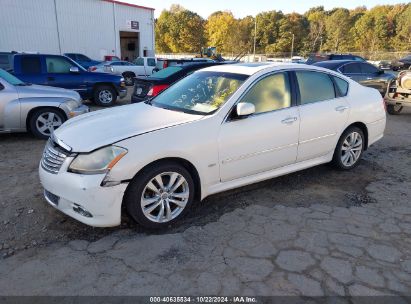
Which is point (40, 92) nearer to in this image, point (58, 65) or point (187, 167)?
point (58, 65)

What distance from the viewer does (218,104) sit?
3.85 meters

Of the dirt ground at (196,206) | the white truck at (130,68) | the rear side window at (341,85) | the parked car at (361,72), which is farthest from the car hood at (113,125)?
the white truck at (130,68)

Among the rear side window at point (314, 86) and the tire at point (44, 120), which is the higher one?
the rear side window at point (314, 86)

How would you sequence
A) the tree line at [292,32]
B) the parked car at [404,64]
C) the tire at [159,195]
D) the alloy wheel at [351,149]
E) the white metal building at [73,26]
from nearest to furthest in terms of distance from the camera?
1. the tire at [159,195]
2. the alloy wheel at [351,149]
3. the white metal building at [73,26]
4. the parked car at [404,64]
5. the tree line at [292,32]

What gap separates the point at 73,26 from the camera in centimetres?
2936

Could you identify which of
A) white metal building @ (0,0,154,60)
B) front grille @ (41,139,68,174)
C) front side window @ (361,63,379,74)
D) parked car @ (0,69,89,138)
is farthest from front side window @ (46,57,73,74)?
white metal building @ (0,0,154,60)

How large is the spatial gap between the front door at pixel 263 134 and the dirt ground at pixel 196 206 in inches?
16.4

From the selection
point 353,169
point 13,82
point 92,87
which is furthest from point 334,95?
point 92,87

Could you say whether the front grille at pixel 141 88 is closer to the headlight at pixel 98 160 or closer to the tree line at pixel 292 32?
the headlight at pixel 98 160

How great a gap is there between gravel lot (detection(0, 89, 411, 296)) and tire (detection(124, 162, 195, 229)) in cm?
14

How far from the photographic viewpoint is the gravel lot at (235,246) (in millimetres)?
2689

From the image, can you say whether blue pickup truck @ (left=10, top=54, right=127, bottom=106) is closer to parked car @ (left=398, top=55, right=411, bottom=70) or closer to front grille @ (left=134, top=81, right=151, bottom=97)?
front grille @ (left=134, top=81, right=151, bottom=97)

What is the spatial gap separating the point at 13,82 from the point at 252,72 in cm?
526

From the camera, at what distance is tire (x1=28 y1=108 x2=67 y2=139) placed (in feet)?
22.5
